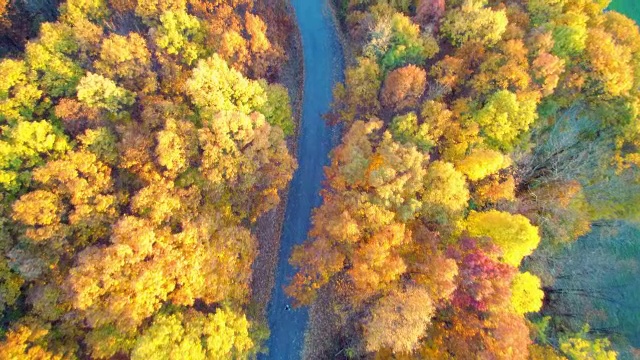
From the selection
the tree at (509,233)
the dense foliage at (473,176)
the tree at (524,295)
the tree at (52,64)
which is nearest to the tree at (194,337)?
the dense foliage at (473,176)

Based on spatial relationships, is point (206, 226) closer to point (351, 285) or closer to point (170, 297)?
point (170, 297)

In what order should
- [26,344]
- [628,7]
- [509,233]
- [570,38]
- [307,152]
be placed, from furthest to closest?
[628,7] → [307,152] → [570,38] → [509,233] → [26,344]

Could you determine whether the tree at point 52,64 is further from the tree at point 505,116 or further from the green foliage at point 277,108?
the tree at point 505,116

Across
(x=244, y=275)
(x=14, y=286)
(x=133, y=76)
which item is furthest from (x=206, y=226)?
(x=133, y=76)

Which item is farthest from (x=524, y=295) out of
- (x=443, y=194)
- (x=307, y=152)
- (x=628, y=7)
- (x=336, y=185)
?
(x=628, y=7)

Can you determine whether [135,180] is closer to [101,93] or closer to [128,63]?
[101,93]

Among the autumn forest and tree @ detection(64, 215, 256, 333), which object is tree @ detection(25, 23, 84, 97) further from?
tree @ detection(64, 215, 256, 333)

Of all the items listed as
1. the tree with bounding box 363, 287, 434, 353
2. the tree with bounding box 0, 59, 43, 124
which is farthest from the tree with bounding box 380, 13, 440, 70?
the tree with bounding box 0, 59, 43, 124
